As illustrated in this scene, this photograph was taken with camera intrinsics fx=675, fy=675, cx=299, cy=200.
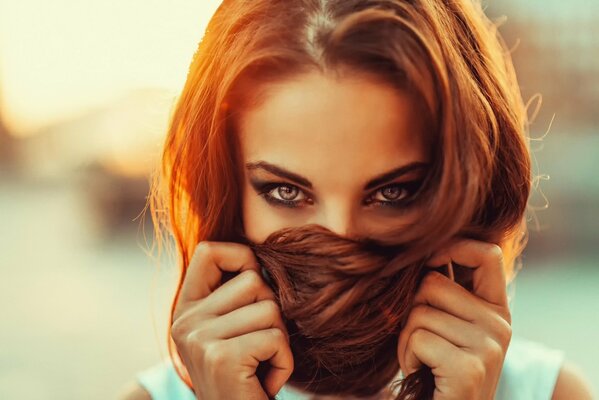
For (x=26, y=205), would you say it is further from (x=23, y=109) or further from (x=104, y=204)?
(x=23, y=109)

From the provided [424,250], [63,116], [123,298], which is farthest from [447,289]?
[63,116]

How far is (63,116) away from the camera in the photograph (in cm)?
566

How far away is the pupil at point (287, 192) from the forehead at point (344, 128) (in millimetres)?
65

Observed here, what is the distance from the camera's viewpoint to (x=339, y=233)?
1117 millimetres

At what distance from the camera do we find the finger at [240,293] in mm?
1153

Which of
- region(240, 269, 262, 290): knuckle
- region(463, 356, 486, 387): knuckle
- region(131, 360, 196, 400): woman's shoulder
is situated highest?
region(240, 269, 262, 290): knuckle

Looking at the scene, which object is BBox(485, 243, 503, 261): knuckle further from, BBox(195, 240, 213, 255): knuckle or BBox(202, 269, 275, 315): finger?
BBox(195, 240, 213, 255): knuckle

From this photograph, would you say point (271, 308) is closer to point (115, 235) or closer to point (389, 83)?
point (389, 83)

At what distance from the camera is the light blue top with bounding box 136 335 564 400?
4.94 ft


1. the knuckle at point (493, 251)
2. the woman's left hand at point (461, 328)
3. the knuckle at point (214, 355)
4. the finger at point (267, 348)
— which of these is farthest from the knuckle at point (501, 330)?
the knuckle at point (214, 355)

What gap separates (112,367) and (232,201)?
2.95 meters

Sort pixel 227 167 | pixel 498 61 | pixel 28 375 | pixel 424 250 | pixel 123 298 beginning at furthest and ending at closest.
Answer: pixel 123 298
pixel 28 375
pixel 498 61
pixel 227 167
pixel 424 250

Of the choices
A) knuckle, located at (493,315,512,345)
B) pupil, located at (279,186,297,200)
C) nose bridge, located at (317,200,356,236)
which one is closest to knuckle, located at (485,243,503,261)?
knuckle, located at (493,315,512,345)

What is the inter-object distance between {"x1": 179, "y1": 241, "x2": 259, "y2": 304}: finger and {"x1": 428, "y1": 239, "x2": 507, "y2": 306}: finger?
1.09ft
